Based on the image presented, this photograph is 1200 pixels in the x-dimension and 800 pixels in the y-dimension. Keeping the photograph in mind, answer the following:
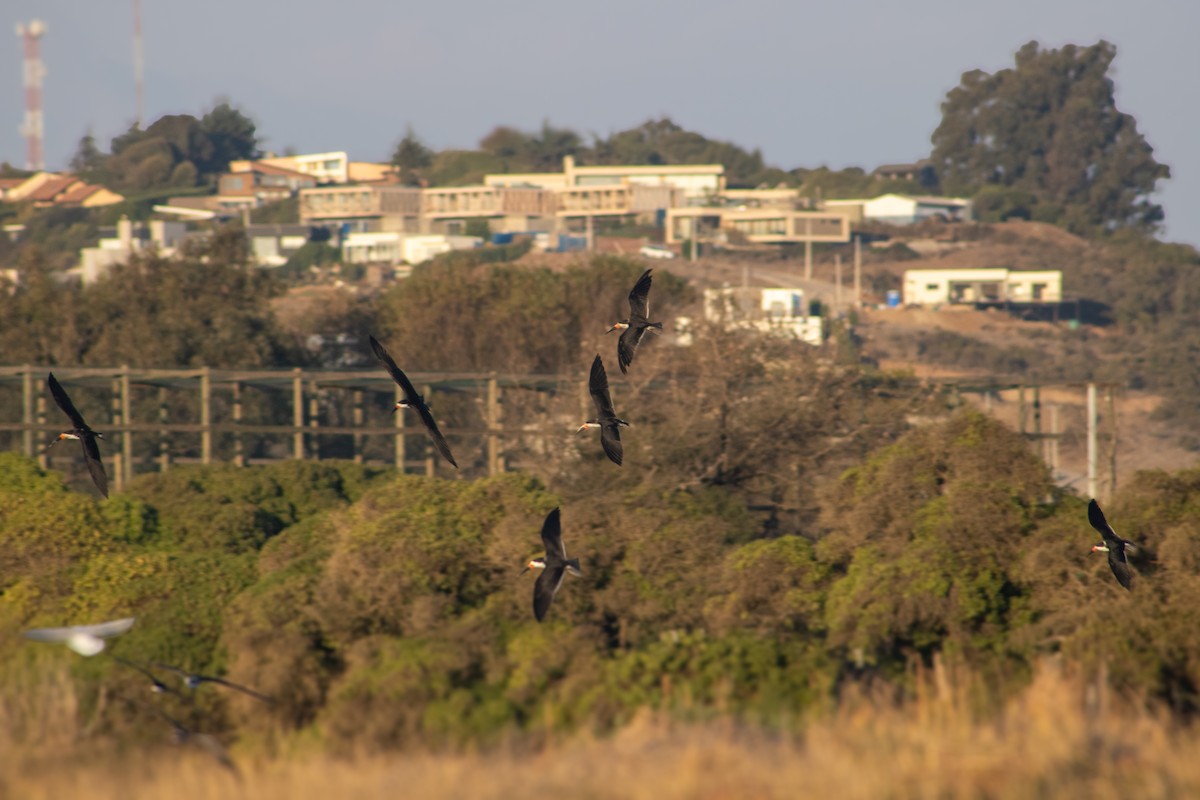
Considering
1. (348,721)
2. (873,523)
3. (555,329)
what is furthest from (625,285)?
(348,721)

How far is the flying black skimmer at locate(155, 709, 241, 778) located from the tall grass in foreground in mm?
93

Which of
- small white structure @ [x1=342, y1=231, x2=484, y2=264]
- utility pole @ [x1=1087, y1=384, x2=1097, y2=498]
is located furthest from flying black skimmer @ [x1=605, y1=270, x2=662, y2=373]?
small white structure @ [x1=342, y1=231, x2=484, y2=264]

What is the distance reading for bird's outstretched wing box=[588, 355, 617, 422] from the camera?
1273cm

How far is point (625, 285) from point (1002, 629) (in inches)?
1348

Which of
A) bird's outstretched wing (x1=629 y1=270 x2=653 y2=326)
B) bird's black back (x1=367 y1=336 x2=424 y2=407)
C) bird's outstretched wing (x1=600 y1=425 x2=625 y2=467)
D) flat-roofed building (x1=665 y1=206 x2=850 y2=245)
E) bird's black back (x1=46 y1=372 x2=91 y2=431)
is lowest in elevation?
bird's outstretched wing (x1=600 y1=425 x2=625 y2=467)

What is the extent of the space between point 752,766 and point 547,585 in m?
3.43

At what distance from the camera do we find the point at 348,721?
1038 cm

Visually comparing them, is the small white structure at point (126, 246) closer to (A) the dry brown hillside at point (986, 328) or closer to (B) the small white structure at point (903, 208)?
(A) the dry brown hillside at point (986, 328)

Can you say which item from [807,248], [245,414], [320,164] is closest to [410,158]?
[320,164]

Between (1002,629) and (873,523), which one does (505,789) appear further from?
(873,523)

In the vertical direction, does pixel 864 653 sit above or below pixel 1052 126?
below

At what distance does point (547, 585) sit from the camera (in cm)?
1112

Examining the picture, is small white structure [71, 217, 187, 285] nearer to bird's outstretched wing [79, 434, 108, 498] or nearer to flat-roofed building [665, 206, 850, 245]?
flat-roofed building [665, 206, 850, 245]

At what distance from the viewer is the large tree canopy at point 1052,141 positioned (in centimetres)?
11981
